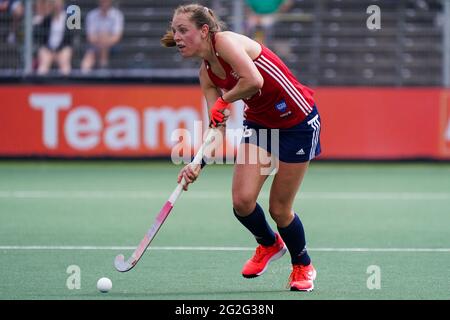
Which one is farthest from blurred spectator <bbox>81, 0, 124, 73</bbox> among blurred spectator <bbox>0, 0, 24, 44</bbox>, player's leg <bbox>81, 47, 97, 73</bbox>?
blurred spectator <bbox>0, 0, 24, 44</bbox>

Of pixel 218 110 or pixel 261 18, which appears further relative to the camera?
pixel 261 18

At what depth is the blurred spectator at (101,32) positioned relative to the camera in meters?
16.8

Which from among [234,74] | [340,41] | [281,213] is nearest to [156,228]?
[281,213]

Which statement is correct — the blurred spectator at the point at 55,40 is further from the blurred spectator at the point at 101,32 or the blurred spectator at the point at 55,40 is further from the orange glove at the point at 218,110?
the orange glove at the point at 218,110

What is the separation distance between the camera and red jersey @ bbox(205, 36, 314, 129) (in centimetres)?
684

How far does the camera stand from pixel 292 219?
7.16 meters

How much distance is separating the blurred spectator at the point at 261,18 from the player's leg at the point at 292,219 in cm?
973

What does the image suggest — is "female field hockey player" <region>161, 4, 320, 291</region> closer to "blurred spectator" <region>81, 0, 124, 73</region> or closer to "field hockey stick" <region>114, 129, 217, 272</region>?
"field hockey stick" <region>114, 129, 217, 272</region>

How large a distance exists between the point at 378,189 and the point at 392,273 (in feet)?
19.2

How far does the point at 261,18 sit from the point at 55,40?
3.24 metres

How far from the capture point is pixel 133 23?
58.3ft

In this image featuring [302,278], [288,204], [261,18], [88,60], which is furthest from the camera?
[261,18]

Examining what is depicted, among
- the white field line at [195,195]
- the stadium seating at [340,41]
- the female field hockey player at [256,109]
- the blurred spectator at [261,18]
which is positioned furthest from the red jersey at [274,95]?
the stadium seating at [340,41]

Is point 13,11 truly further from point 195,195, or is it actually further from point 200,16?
point 200,16
